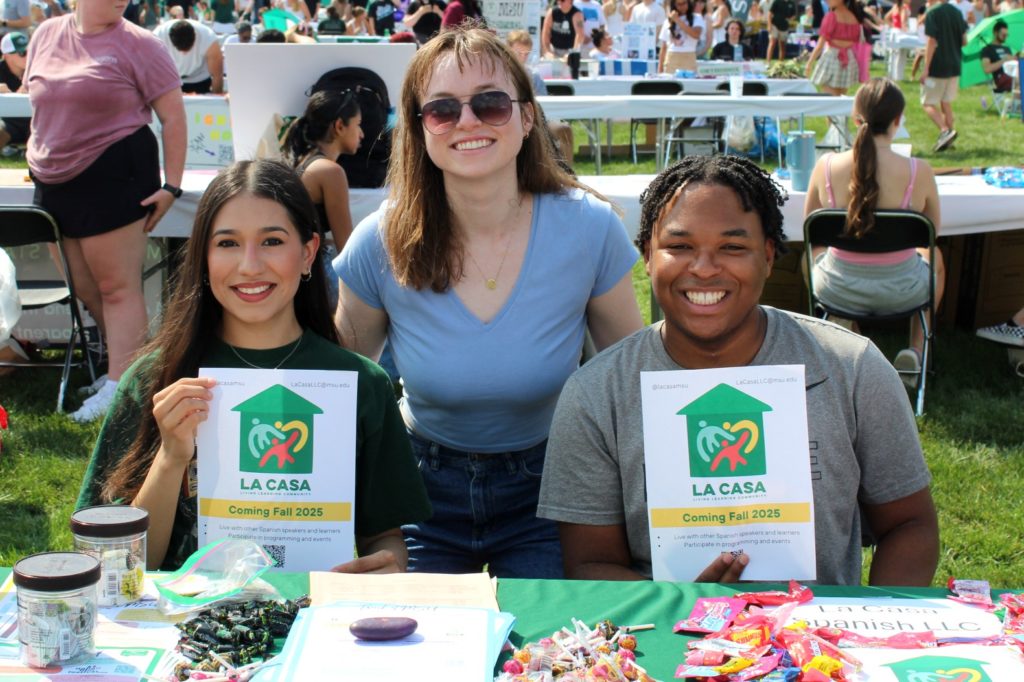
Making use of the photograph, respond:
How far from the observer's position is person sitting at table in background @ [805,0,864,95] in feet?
41.9

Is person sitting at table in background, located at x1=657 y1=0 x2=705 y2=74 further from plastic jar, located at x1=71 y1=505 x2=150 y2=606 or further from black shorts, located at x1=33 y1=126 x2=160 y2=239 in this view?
plastic jar, located at x1=71 y1=505 x2=150 y2=606

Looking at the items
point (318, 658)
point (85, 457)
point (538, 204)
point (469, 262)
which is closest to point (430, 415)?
point (469, 262)

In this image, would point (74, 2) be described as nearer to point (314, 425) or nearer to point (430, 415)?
point (430, 415)

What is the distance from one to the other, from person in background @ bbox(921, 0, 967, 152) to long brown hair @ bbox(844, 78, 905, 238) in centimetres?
856

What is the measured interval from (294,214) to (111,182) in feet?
9.57

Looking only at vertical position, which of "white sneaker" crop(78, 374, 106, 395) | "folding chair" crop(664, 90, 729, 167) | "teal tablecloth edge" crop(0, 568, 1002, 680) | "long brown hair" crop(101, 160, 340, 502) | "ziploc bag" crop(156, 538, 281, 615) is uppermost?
"long brown hair" crop(101, 160, 340, 502)

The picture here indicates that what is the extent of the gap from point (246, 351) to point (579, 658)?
1.09m

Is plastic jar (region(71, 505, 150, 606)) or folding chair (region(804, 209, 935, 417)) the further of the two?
folding chair (region(804, 209, 935, 417))

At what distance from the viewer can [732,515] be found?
1995mm

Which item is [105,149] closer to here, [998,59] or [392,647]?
[392,647]

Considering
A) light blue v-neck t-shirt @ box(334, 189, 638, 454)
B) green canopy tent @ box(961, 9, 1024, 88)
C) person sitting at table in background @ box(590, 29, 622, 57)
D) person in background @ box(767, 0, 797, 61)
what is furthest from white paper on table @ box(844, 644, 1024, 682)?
person in background @ box(767, 0, 797, 61)

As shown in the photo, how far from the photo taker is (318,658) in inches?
63.4

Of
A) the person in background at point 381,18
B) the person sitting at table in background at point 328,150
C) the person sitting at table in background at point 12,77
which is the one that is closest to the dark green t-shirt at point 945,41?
the person in background at point 381,18

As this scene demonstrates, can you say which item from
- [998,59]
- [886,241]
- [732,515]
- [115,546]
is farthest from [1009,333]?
[998,59]
